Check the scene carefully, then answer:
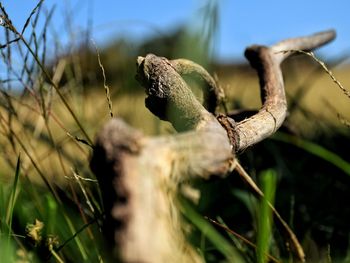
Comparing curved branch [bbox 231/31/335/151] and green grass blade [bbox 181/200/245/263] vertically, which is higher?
curved branch [bbox 231/31/335/151]

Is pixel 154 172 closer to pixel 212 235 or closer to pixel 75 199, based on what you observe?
pixel 212 235

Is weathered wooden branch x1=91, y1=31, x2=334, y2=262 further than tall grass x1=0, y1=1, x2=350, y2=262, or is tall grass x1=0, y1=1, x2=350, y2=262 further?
tall grass x1=0, y1=1, x2=350, y2=262

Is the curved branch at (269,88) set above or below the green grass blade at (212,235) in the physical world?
above

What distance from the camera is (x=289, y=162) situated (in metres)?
1.18

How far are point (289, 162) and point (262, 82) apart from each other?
0.56 meters

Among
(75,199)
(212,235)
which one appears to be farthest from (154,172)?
(75,199)

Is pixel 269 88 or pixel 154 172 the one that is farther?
pixel 269 88

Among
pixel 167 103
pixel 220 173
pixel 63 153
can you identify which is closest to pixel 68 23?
pixel 63 153

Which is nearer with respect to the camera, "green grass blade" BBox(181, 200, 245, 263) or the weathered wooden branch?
the weathered wooden branch

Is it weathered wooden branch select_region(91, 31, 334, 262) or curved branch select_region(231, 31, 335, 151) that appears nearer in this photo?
weathered wooden branch select_region(91, 31, 334, 262)

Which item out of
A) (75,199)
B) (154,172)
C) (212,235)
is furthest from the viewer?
(75,199)

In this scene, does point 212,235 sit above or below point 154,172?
below

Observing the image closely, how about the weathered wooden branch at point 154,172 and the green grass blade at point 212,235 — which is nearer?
the weathered wooden branch at point 154,172

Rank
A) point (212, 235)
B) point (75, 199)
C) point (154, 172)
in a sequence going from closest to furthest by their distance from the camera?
point (154, 172) → point (212, 235) → point (75, 199)
